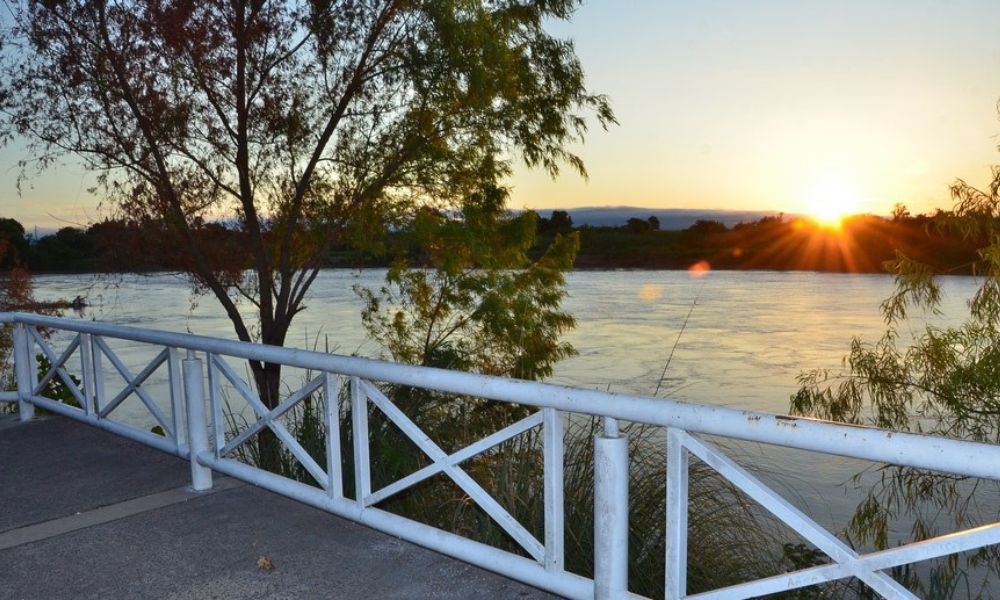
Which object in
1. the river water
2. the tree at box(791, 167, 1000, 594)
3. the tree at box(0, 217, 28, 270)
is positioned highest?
the tree at box(0, 217, 28, 270)

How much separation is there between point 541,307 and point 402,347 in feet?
9.28

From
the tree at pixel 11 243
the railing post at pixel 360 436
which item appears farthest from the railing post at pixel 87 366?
the tree at pixel 11 243

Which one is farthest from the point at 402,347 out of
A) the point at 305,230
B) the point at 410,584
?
the point at 410,584

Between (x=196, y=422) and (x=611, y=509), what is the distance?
2.97m

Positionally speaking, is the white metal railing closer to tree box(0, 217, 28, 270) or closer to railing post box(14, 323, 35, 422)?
railing post box(14, 323, 35, 422)

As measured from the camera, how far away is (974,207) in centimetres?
901

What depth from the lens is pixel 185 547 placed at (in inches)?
158

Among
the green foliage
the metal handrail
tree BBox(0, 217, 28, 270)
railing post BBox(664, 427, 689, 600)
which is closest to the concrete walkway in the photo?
railing post BBox(664, 427, 689, 600)

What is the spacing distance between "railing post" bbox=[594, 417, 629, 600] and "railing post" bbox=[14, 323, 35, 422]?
597 cm

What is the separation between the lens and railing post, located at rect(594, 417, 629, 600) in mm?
2914

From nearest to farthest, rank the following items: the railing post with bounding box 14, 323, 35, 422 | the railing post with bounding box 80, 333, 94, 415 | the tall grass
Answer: the tall grass
the railing post with bounding box 80, 333, 94, 415
the railing post with bounding box 14, 323, 35, 422

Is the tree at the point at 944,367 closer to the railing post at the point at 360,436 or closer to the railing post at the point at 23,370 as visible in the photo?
the railing post at the point at 360,436

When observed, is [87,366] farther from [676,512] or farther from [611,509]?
[676,512]

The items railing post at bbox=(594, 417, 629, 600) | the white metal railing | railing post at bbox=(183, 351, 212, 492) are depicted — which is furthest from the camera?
railing post at bbox=(183, 351, 212, 492)
